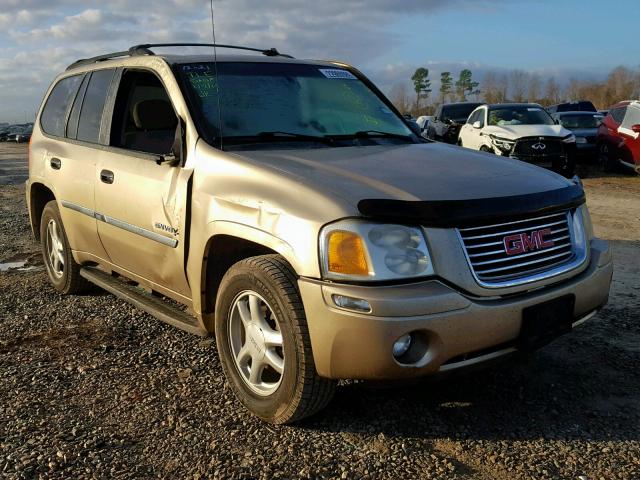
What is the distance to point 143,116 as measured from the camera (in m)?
4.13

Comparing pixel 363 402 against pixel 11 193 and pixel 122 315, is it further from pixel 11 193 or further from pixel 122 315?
pixel 11 193

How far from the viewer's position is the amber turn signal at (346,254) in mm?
2617

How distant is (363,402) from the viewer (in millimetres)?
3307

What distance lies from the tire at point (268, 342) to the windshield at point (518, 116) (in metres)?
12.2

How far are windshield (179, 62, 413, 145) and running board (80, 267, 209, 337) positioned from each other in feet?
3.40

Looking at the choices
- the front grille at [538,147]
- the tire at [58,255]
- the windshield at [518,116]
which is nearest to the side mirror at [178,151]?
the tire at [58,255]

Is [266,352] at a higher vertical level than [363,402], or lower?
higher

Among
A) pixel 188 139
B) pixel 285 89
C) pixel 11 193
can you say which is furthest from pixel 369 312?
pixel 11 193

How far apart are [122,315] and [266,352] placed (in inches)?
86.7

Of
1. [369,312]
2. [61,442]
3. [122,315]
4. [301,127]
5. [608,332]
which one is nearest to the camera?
[369,312]

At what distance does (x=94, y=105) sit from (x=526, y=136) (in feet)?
34.2

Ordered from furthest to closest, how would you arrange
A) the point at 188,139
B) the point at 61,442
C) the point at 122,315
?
the point at 122,315 < the point at 188,139 < the point at 61,442

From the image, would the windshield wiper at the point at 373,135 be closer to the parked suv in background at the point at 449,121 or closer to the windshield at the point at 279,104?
the windshield at the point at 279,104

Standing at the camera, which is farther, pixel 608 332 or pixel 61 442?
pixel 608 332
